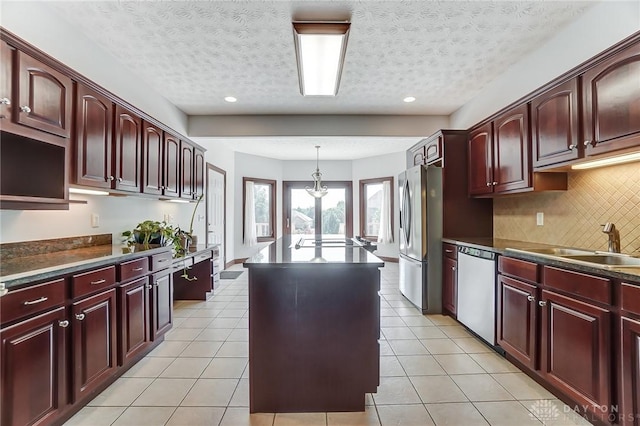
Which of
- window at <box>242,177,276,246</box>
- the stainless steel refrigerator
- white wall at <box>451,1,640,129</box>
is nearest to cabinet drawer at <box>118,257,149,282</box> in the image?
the stainless steel refrigerator

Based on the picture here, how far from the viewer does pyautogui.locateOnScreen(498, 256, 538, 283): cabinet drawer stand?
2096 millimetres

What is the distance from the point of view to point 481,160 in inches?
129

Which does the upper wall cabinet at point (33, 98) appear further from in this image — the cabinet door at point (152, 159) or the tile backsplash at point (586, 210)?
the tile backsplash at point (586, 210)

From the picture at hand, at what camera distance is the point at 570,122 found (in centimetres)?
211

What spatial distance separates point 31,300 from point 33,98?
44.5 inches

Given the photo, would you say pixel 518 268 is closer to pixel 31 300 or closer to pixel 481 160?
pixel 481 160

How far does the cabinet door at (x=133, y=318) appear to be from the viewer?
2152mm

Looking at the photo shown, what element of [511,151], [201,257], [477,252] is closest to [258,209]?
[201,257]

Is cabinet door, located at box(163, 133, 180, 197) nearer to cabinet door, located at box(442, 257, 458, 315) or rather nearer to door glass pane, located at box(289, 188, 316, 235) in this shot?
cabinet door, located at box(442, 257, 458, 315)

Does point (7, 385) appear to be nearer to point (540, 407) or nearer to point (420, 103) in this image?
point (540, 407)

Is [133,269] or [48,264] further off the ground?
[48,264]

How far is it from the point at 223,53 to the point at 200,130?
1.99 meters

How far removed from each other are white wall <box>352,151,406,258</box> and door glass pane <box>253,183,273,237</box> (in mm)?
2162

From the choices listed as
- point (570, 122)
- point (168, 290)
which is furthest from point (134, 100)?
point (570, 122)
